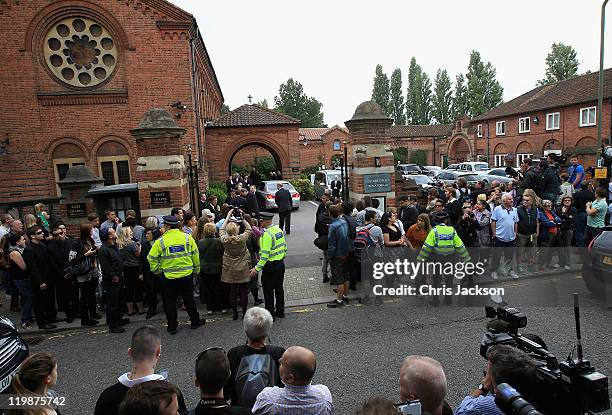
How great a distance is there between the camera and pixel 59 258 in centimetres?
714

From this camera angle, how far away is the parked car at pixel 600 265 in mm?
6910

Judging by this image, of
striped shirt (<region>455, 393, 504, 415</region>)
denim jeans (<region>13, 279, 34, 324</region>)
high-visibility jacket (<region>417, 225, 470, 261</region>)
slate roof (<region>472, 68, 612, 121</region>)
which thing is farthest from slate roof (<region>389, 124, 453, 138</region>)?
striped shirt (<region>455, 393, 504, 415</region>)

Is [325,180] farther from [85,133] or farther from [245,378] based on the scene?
[245,378]

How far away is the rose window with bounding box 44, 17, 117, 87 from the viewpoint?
17688mm

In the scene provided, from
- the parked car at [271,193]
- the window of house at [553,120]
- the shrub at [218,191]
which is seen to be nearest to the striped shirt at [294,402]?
the shrub at [218,191]

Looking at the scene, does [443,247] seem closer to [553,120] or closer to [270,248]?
[270,248]

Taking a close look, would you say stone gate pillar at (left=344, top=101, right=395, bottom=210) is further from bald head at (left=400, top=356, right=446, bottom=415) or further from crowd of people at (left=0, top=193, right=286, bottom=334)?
bald head at (left=400, top=356, right=446, bottom=415)

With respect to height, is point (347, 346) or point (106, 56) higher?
point (106, 56)

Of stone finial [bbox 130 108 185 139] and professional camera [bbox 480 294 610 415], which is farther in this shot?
stone finial [bbox 130 108 185 139]

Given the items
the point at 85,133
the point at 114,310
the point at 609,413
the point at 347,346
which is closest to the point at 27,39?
the point at 85,133

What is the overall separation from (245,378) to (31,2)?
65.4ft

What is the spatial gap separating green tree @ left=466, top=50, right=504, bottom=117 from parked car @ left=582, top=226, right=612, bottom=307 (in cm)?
5371

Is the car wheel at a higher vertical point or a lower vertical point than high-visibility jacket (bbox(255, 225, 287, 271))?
lower

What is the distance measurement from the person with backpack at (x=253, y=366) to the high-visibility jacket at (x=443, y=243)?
432 centimetres
